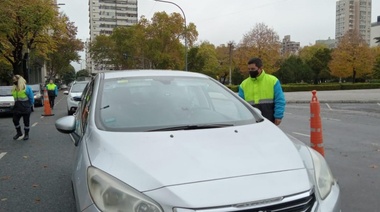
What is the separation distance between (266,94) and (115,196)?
3876mm

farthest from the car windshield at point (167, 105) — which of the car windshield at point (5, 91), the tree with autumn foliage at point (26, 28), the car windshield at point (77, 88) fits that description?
the tree with autumn foliage at point (26, 28)

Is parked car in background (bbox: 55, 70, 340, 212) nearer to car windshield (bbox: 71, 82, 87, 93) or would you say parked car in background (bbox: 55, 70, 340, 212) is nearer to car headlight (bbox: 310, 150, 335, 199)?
car headlight (bbox: 310, 150, 335, 199)

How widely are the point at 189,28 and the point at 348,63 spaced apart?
2680 cm

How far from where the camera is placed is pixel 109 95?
3586 mm

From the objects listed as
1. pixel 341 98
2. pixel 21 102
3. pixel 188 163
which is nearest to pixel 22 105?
pixel 21 102

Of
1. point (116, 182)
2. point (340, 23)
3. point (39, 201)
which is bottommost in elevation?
point (39, 201)

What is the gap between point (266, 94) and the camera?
223 inches

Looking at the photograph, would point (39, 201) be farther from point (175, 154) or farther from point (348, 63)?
point (348, 63)

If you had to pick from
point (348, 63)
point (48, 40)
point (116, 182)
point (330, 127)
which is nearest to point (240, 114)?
point (116, 182)

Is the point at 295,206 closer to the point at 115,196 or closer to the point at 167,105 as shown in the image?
the point at 115,196

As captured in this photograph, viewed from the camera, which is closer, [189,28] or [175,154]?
[175,154]

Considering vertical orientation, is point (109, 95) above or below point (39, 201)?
above

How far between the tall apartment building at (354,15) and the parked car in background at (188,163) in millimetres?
143665

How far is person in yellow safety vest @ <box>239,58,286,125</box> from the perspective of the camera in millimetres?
5613
